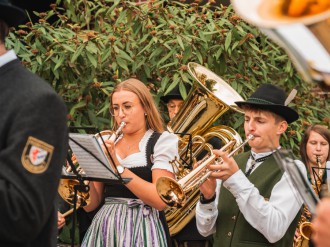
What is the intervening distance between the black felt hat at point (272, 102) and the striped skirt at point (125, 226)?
90 centimetres

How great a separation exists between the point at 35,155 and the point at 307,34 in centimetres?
93

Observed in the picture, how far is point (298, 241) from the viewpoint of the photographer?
5328mm

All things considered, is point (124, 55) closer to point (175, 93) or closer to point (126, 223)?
point (175, 93)

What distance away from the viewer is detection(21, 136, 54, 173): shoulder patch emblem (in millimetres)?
2225

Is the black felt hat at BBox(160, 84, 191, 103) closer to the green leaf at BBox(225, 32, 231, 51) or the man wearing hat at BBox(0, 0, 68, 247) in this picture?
the green leaf at BBox(225, 32, 231, 51)

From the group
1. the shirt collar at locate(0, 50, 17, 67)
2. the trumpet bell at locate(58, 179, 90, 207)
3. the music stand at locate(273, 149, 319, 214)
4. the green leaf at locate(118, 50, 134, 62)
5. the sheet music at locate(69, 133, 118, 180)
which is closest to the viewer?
the music stand at locate(273, 149, 319, 214)

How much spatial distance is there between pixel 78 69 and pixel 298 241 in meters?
2.33

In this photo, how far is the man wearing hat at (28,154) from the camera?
86.8 inches

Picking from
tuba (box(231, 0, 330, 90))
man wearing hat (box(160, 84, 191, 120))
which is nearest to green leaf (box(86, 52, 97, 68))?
man wearing hat (box(160, 84, 191, 120))

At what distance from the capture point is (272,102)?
4.41 m

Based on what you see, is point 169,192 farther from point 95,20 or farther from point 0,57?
point 95,20

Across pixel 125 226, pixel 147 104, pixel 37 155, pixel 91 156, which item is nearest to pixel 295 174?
pixel 37 155

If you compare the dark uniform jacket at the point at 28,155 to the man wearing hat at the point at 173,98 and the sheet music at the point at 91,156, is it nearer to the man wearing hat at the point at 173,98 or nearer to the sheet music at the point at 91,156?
the sheet music at the point at 91,156

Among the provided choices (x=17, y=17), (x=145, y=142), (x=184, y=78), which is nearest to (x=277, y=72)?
(x=184, y=78)
